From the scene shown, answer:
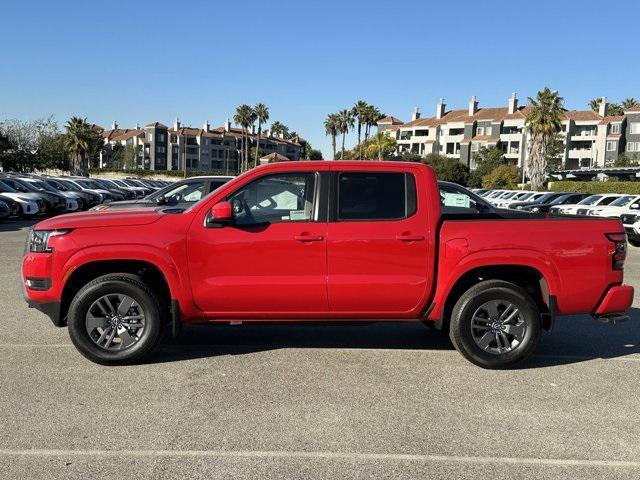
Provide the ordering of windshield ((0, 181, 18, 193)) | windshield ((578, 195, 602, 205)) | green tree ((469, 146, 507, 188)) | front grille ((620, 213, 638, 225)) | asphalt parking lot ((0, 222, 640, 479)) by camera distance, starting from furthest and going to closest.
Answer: green tree ((469, 146, 507, 188)), windshield ((0, 181, 18, 193)), windshield ((578, 195, 602, 205)), front grille ((620, 213, 638, 225)), asphalt parking lot ((0, 222, 640, 479))

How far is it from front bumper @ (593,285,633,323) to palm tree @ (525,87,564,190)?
51719mm

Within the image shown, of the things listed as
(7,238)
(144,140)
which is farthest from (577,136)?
(7,238)

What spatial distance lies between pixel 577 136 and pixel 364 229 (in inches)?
3961

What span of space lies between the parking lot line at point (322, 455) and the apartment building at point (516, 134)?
8674cm

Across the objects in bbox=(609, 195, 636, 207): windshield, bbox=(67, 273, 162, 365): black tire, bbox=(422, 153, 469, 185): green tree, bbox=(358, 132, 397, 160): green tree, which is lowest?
bbox=(67, 273, 162, 365): black tire

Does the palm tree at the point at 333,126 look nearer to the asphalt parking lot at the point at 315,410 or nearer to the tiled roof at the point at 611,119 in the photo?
the tiled roof at the point at 611,119

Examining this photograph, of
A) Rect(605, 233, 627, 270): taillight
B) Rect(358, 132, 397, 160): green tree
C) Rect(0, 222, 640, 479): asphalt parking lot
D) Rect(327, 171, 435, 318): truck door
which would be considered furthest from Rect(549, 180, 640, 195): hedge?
Rect(327, 171, 435, 318): truck door

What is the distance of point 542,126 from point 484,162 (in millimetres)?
32609

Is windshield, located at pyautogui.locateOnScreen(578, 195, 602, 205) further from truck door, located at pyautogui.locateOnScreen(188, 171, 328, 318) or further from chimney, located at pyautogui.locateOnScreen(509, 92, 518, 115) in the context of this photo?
chimney, located at pyautogui.locateOnScreen(509, 92, 518, 115)

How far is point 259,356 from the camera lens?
5965 millimetres

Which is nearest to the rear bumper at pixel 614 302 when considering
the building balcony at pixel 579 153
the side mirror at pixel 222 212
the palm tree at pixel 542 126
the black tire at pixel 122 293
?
the side mirror at pixel 222 212

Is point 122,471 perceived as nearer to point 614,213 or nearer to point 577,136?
point 614,213

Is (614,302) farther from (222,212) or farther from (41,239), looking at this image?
(41,239)

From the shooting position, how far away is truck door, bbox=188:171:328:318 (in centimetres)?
541
